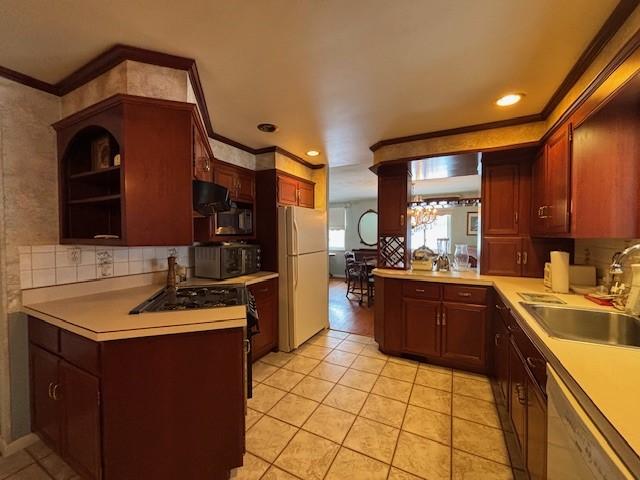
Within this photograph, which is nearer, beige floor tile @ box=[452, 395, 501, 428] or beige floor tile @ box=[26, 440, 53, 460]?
beige floor tile @ box=[26, 440, 53, 460]

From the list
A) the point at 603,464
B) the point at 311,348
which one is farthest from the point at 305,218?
the point at 603,464

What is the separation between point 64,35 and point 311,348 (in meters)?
3.10

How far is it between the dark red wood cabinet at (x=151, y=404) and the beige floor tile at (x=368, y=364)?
4.89ft

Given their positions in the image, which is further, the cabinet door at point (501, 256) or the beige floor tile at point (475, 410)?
the cabinet door at point (501, 256)

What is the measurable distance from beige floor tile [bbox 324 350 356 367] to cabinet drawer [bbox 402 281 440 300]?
883 millimetres

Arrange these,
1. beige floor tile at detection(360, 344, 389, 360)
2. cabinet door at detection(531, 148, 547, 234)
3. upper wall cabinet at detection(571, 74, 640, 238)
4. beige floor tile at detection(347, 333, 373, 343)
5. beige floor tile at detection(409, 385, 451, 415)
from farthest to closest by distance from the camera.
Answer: beige floor tile at detection(347, 333, 373, 343) < beige floor tile at detection(360, 344, 389, 360) < cabinet door at detection(531, 148, 547, 234) < beige floor tile at detection(409, 385, 451, 415) < upper wall cabinet at detection(571, 74, 640, 238)

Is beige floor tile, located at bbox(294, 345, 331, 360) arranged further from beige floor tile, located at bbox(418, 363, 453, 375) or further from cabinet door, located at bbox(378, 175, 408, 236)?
cabinet door, located at bbox(378, 175, 408, 236)

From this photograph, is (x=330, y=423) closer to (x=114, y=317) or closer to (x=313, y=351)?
(x=313, y=351)

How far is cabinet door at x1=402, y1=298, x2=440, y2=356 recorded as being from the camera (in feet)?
8.59

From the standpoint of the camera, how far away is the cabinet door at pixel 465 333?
2.44 m

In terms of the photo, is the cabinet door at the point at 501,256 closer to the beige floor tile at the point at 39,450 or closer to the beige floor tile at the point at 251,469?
the beige floor tile at the point at 251,469

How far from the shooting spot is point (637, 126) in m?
1.35

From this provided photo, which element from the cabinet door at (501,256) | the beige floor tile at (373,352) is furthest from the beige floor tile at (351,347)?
the cabinet door at (501,256)

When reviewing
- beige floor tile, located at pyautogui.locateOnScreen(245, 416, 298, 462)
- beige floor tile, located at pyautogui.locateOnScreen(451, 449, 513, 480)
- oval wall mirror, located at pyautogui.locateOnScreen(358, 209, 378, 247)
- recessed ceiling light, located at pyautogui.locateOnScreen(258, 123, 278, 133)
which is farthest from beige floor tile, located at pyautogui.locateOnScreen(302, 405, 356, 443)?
oval wall mirror, located at pyautogui.locateOnScreen(358, 209, 378, 247)
